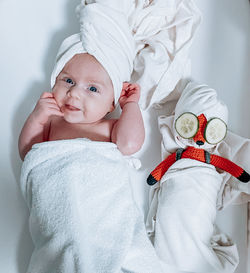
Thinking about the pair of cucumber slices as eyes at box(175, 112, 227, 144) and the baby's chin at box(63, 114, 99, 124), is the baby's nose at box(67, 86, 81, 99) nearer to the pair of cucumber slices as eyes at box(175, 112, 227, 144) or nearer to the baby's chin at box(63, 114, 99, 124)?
the baby's chin at box(63, 114, 99, 124)

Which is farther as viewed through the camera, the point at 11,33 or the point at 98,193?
the point at 11,33

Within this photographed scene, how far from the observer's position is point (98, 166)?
966mm

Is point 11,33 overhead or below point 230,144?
overhead

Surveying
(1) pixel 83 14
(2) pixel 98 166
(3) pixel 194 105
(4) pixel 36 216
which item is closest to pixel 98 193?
(2) pixel 98 166

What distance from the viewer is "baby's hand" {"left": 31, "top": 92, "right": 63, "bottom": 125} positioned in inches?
41.4

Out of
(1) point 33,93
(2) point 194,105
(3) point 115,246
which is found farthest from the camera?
(1) point 33,93

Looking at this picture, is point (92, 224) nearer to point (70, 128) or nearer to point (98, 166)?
point (98, 166)

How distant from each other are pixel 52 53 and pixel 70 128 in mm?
320

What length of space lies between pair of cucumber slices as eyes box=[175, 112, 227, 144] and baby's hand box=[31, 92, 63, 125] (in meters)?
0.37

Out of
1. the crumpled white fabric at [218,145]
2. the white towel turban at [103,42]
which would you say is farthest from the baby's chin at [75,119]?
the crumpled white fabric at [218,145]

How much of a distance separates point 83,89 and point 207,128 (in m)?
0.37

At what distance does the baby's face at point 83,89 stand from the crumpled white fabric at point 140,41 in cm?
2

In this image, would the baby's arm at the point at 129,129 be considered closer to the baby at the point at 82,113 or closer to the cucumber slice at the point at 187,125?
the baby at the point at 82,113

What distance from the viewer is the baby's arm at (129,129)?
40.6 inches
